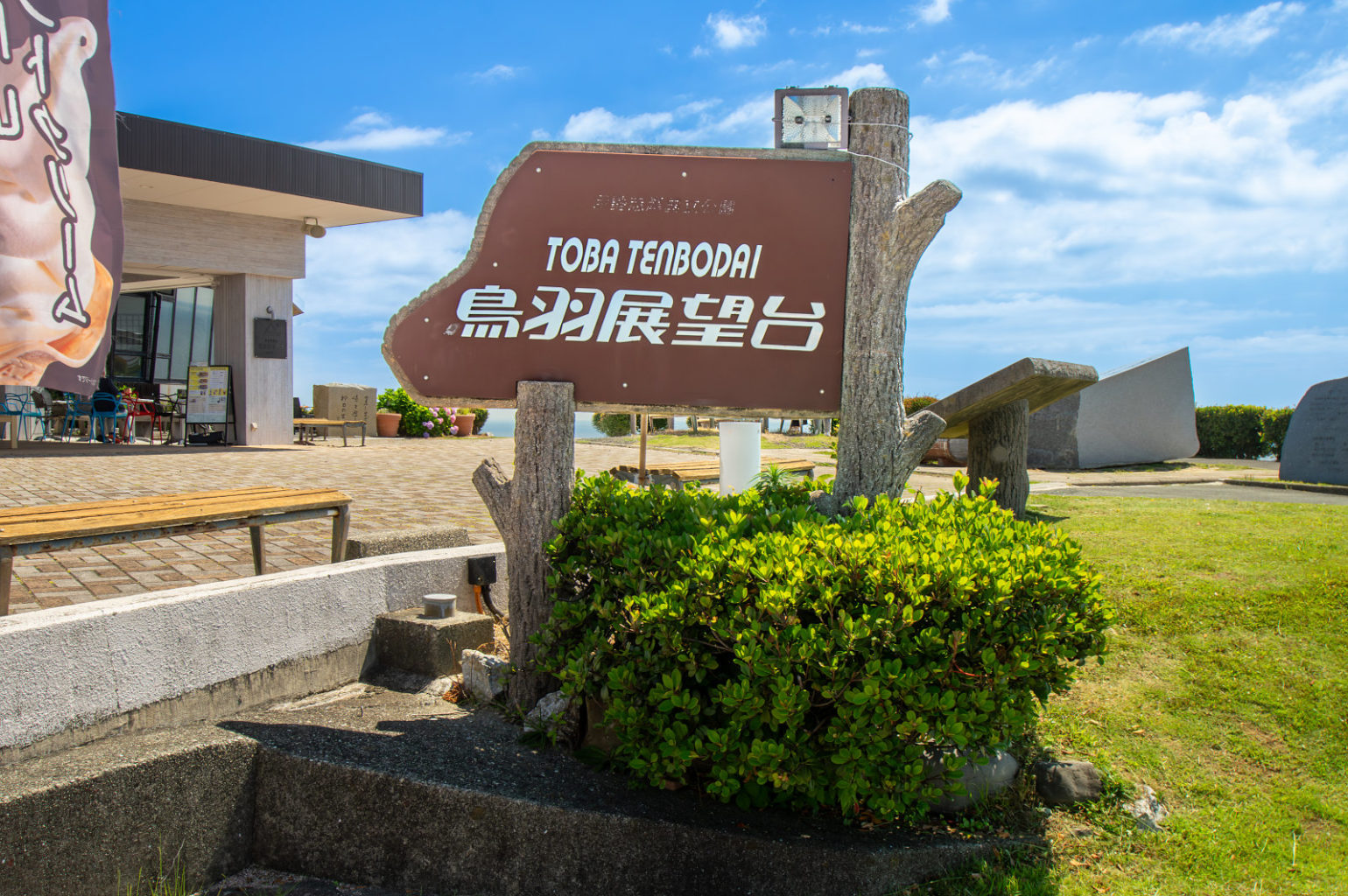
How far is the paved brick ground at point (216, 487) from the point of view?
16.6 feet

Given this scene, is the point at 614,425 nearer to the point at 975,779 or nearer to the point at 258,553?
the point at 258,553

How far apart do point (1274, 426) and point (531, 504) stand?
1935 cm

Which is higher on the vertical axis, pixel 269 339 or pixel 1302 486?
pixel 269 339

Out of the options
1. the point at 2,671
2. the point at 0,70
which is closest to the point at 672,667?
the point at 2,671

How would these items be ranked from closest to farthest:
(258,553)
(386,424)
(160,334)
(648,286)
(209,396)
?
(648,286) < (258,553) < (209,396) < (160,334) < (386,424)

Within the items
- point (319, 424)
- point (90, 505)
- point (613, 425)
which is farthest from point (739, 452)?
point (613, 425)

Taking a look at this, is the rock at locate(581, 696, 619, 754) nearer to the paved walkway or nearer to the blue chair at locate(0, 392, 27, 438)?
the paved walkway

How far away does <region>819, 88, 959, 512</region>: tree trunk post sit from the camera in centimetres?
378

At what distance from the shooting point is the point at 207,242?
651 inches

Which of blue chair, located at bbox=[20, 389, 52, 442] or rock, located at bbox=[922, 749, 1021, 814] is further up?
blue chair, located at bbox=[20, 389, 52, 442]

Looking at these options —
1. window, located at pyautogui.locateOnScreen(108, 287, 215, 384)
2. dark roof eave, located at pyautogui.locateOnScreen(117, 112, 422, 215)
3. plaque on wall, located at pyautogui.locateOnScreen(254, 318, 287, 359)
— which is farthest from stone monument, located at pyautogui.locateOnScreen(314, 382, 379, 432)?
dark roof eave, located at pyautogui.locateOnScreen(117, 112, 422, 215)

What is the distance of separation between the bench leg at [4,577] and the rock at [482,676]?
6.05ft

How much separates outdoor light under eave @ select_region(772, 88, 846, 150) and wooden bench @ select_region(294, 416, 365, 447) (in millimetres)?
13469

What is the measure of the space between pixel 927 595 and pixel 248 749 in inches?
101
